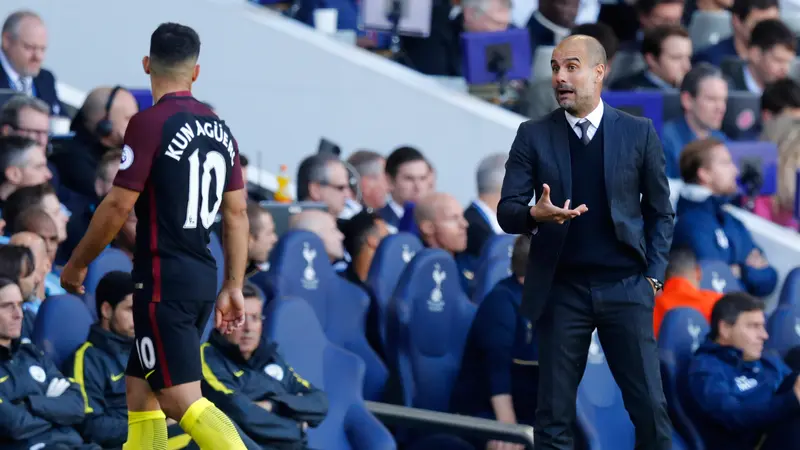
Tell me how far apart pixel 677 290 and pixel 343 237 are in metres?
1.65

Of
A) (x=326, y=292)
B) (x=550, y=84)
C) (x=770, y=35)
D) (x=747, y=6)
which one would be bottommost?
(x=326, y=292)

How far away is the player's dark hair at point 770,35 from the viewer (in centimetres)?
1094

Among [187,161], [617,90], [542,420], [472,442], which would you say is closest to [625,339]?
[542,420]

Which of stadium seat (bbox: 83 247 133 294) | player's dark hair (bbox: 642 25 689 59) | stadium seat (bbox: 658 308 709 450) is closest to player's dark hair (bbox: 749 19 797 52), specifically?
player's dark hair (bbox: 642 25 689 59)

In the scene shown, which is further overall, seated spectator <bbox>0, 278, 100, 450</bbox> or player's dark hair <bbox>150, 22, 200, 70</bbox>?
seated spectator <bbox>0, 278, 100, 450</bbox>

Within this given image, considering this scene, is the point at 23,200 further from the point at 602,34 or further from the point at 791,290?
the point at 602,34

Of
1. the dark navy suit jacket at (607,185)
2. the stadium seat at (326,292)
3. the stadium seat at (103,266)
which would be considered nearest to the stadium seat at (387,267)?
the stadium seat at (326,292)

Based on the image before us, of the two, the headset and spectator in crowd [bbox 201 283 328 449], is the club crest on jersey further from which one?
the headset

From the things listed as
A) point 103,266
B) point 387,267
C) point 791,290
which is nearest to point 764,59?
point 791,290

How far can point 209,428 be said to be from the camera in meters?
4.89

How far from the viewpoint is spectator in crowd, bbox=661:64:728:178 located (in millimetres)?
9555

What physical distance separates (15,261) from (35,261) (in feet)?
0.67

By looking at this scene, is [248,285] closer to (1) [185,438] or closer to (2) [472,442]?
(1) [185,438]

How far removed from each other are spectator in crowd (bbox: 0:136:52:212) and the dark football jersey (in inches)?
103
